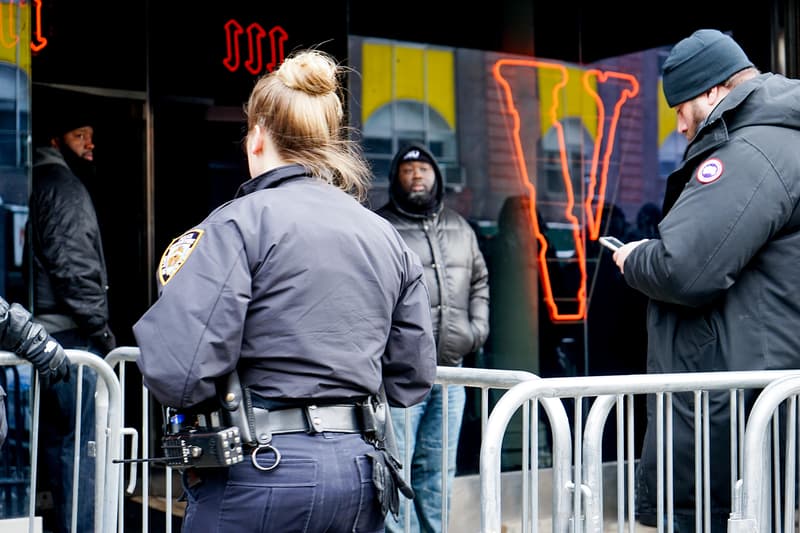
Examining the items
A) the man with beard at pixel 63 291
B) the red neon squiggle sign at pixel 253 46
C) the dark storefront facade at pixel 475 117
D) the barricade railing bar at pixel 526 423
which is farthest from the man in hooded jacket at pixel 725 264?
the red neon squiggle sign at pixel 253 46

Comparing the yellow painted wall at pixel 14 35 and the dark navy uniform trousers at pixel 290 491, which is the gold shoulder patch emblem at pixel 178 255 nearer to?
the dark navy uniform trousers at pixel 290 491

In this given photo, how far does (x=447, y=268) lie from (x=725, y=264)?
8.92ft

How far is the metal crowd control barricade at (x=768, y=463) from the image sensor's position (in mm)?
3361

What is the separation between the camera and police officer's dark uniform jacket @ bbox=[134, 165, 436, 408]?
2570mm

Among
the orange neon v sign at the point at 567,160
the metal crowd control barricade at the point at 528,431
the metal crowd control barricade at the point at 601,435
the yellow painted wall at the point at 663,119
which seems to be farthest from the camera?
the yellow painted wall at the point at 663,119

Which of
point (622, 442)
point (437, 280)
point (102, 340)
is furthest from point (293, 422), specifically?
point (102, 340)

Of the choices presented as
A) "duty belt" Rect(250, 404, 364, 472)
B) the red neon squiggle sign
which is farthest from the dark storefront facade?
"duty belt" Rect(250, 404, 364, 472)

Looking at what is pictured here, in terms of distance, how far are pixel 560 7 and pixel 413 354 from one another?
521cm

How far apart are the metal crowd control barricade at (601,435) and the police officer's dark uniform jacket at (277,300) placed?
40cm

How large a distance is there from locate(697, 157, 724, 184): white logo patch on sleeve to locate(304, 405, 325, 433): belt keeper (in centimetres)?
148

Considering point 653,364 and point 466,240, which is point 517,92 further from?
point 653,364

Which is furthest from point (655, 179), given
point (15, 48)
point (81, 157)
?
point (15, 48)

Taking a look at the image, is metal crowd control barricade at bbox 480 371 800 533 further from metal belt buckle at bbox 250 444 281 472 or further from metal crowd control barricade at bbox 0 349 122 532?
metal crowd control barricade at bbox 0 349 122 532

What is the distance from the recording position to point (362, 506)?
2752 mm
